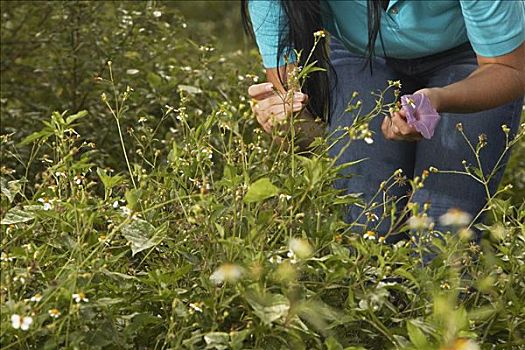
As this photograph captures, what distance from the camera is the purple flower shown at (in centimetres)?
191

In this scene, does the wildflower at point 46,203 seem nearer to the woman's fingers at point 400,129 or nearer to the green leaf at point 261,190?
the green leaf at point 261,190

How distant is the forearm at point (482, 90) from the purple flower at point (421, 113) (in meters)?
0.06

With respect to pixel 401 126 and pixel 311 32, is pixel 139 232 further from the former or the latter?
pixel 311 32

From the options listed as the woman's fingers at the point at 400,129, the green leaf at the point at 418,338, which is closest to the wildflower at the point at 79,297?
the green leaf at the point at 418,338

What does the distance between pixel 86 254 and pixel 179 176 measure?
0.27 metres

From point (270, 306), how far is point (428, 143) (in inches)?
37.7

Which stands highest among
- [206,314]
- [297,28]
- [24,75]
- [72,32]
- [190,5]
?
[297,28]

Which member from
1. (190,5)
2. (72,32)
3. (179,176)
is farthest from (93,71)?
(190,5)

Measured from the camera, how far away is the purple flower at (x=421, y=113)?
6.27 ft

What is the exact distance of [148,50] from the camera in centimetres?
330

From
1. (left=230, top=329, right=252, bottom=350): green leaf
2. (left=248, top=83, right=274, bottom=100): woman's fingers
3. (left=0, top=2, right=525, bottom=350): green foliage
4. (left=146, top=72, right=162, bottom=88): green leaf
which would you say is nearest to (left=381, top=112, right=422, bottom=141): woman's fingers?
(left=0, top=2, right=525, bottom=350): green foliage

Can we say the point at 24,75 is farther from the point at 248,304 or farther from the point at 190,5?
the point at 190,5

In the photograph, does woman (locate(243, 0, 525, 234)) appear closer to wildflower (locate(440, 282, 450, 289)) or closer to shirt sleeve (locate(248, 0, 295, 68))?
shirt sleeve (locate(248, 0, 295, 68))

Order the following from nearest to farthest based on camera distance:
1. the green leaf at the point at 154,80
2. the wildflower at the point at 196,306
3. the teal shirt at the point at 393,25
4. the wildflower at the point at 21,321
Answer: the wildflower at the point at 21,321, the wildflower at the point at 196,306, the teal shirt at the point at 393,25, the green leaf at the point at 154,80
